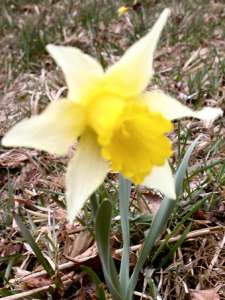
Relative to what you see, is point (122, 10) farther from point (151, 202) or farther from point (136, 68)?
point (136, 68)

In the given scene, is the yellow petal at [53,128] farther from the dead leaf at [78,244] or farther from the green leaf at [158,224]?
the dead leaf at [78,244]

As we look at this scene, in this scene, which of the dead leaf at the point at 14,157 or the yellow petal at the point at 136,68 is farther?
the dead leaf at the point at 14,157

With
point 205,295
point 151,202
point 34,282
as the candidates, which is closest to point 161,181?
point 205,295

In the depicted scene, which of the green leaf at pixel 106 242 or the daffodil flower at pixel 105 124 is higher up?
the daffodil flower at pixel 105 124

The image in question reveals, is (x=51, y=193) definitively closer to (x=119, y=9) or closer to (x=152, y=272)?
(x=152, y=272)

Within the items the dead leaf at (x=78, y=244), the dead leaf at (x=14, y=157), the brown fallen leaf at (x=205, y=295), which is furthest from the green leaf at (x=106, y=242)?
the dead leaf at (x=14, y=157)

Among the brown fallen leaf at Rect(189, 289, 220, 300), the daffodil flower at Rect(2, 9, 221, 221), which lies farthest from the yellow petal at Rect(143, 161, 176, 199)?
the brown fallen leaf at Rect(189, 289, 220, 300)

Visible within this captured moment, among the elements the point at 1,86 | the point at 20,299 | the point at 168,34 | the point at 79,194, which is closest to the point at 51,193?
the point at 20,299
